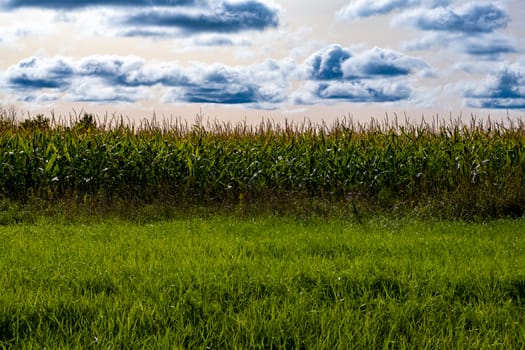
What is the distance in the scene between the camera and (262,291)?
643cm

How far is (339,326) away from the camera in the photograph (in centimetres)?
536

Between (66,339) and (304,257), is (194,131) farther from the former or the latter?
(66,339)

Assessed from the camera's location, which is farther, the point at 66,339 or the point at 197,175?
the point at 197,175

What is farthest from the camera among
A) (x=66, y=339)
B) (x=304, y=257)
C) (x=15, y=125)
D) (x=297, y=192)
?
(x=15, y=125)

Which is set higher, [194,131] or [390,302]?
[194,131]

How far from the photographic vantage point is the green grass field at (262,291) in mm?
5312

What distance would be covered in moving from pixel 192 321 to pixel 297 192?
32.6 feet

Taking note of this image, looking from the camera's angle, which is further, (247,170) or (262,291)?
(247,170)

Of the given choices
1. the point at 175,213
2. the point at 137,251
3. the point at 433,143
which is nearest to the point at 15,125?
the point at 175,213

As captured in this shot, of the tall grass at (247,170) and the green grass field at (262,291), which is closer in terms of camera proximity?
the green grass field at (262,291)

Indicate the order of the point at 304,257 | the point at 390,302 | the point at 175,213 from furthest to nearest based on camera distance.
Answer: the point at 175,213, the point at 304,257, the point at 390,302

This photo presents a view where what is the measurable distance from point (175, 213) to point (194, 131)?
6.63m

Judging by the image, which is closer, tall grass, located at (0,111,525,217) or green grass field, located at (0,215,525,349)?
green grass field, located at (0,215,525,349)

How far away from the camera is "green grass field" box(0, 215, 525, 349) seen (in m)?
5.31
